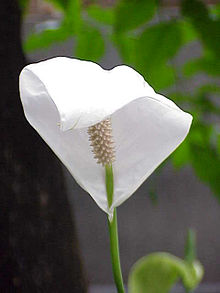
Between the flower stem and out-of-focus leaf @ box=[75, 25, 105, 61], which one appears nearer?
the flower stem

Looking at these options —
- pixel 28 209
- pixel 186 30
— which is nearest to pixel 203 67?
pixel 186 30

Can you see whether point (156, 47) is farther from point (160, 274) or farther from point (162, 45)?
point (160, 274)

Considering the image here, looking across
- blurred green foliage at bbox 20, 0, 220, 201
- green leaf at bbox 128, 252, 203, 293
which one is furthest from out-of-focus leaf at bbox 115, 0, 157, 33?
green leaf at bbox 128, 252, 203, 293

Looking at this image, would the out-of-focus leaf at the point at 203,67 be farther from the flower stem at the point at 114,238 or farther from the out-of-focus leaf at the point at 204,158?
the flower stem at the point at 114,238

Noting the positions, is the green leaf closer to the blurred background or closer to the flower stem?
the blurred background

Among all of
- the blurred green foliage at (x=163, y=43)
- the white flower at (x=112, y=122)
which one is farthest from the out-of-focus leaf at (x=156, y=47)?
the white flower at (x=112, y=122)

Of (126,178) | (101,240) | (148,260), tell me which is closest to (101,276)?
(101,240)
